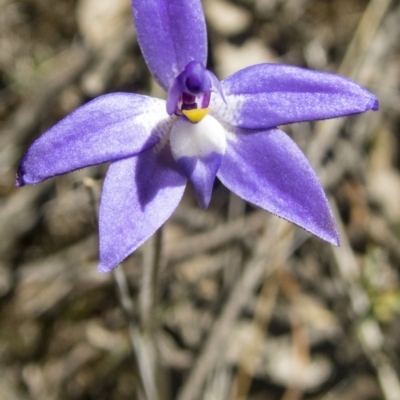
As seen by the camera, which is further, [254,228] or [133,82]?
[133,82]

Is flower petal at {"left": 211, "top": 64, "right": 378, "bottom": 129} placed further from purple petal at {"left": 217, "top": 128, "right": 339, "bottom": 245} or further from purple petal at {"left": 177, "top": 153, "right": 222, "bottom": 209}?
purple petal at {"left": 177, "top": 153, "right": 222, "bottom": 209}

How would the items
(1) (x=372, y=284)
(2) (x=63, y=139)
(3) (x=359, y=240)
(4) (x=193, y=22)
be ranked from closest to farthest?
(2) (x=63, y=139)
(4) (x=193, y=22)
(1) (x=372, y=284)
(3) (x=359, y=240)

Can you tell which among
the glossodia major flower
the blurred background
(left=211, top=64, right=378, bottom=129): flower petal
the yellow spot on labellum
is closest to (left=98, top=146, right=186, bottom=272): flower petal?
the glossodia major flower

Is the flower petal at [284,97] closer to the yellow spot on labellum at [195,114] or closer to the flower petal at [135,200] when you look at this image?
the yellow spot on labellum at [195,114]

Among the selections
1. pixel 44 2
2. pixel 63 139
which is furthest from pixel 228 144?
pixel 44 2

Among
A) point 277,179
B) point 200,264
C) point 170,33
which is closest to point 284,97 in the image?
point 277,179

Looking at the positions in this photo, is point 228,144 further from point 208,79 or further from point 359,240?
point 359,240

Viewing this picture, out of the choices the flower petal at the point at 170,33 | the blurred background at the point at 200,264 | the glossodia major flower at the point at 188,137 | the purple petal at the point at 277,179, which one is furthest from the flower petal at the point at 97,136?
the blurred background at the point at 200,264
